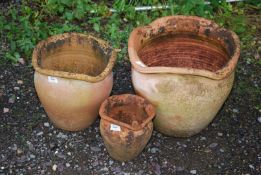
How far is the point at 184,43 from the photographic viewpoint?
369 cm

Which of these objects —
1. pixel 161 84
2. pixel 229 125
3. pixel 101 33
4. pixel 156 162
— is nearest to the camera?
pixel 161 84

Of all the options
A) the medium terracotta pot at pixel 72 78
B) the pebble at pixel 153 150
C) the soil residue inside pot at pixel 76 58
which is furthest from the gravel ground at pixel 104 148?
the soil residue inside pot at pixel 76 58

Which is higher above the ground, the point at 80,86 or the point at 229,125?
the point at 80,86

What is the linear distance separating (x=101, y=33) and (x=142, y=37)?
978mm

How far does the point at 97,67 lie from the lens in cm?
364

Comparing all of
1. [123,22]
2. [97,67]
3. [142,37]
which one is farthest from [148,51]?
[123,22]

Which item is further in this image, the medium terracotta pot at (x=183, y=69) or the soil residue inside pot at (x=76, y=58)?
the soil residue inside pot at (x=76, y=58)

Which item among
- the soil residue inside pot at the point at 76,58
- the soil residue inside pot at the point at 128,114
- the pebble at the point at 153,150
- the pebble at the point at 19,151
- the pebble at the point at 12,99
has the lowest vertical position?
the pebble at the point at 19,151

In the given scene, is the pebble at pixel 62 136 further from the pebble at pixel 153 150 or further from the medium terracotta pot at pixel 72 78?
the pebble at pixel 153 150

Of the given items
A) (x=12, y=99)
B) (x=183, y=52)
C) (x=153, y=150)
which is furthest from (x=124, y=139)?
(x=12, y=99)

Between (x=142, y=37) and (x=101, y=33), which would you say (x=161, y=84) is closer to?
(x=142, y=37)

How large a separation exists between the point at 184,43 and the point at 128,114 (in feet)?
2.33

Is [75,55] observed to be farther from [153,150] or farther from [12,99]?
[153,150]

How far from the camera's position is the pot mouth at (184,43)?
3.47 m
